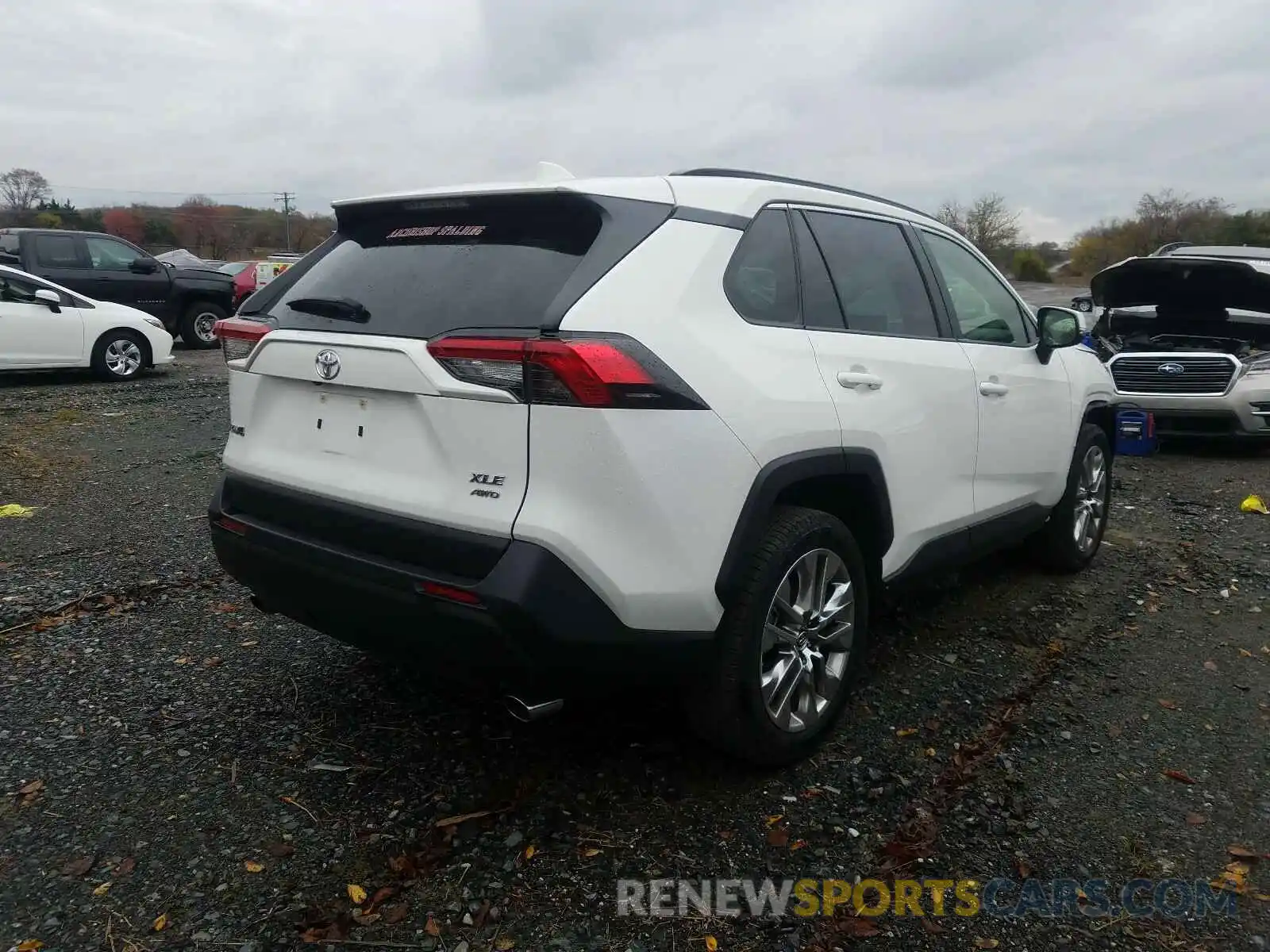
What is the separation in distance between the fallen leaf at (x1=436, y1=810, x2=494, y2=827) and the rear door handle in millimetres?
1681

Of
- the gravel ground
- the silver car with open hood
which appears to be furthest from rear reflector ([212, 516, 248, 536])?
the silver car with open hood

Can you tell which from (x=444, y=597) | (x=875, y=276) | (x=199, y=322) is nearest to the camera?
(x=444, y=597)


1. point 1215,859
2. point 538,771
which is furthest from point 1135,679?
point 538,771

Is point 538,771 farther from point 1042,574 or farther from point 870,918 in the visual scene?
point 1042,574

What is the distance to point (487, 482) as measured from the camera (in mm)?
2410

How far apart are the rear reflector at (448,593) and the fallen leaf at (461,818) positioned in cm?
72

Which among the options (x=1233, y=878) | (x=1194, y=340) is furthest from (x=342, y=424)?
(x=1194, y=340)

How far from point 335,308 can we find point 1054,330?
10.5 ft

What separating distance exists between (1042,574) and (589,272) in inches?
142

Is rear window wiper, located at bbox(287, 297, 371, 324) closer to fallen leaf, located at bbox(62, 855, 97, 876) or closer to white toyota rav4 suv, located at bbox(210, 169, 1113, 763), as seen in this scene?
white toyota rav4 suv, located at bbox(210, 169, 1113, 763)

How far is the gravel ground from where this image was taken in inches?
92.4

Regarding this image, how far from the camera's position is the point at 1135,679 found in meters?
3.73

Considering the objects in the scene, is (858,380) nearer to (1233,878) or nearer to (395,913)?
(1233,878)

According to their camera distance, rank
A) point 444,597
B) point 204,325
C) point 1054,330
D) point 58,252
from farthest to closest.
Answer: point 204,325, point 58,252, point 1054,330, point 444,597
